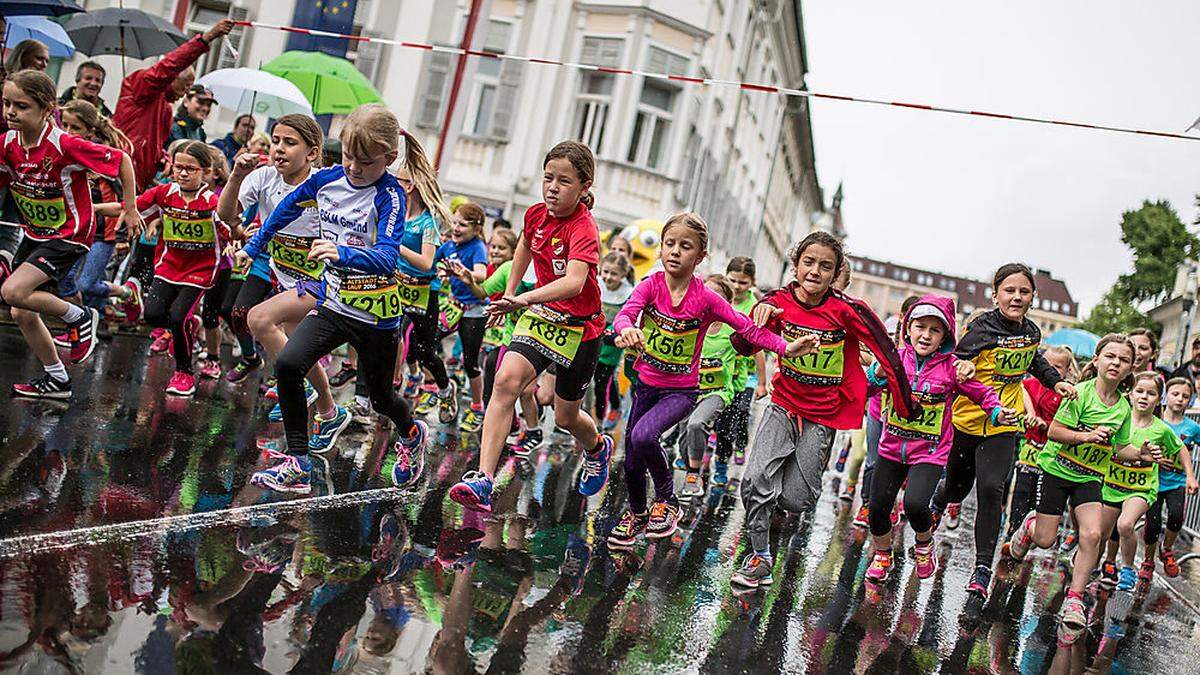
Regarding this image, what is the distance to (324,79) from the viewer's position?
15.2m

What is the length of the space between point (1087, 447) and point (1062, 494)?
35 centimetres

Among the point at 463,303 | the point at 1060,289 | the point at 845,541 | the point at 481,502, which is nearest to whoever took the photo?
the point at 481,502

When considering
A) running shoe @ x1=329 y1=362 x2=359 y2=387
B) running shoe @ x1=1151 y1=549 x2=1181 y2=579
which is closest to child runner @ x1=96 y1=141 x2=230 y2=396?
running shoe @ x1=329 y1=362 x2=359 y2=387

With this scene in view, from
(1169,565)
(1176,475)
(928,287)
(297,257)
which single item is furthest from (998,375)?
(928,287)

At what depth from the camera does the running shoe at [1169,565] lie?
413 inches

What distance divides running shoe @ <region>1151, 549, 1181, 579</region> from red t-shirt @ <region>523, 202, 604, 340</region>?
6.72m

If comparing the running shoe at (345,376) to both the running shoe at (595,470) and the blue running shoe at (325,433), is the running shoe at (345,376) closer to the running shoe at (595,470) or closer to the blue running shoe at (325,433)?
the blue running shoe at (325,433)

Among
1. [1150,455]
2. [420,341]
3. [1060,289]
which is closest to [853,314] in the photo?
[1150,455]

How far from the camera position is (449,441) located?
9023 millimetres

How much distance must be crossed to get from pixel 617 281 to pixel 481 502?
5.57 meters

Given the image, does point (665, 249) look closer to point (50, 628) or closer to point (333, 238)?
point (333, 238)

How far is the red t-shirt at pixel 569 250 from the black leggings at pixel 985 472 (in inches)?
83.1

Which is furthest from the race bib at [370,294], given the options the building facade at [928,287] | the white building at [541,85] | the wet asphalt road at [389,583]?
the building facade at [928,287]

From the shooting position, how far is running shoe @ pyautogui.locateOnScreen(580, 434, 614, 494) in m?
7.12
